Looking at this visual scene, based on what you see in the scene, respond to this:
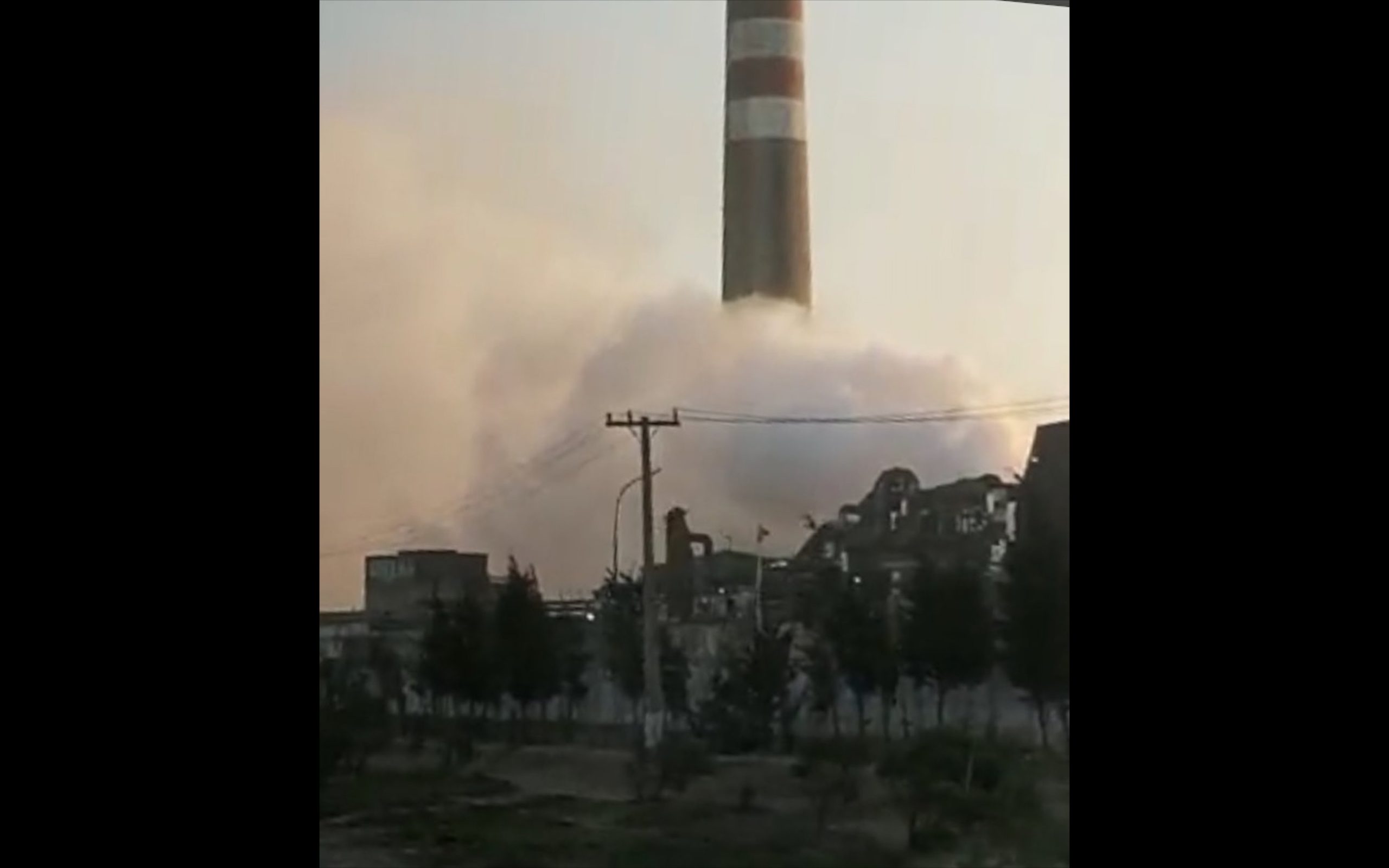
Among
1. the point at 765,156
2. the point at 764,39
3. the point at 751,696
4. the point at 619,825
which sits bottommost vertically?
the point at 619,825

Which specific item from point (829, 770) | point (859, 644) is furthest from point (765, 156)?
point (829, 770)

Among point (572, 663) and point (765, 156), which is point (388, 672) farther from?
point (765, 156)

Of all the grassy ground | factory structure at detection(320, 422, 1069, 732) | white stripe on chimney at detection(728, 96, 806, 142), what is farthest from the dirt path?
white stripe on chimney at detection(728, 96, 806, 142)

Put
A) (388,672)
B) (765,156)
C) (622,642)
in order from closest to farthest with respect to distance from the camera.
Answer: (388,672)
(622,642)
(765,156)

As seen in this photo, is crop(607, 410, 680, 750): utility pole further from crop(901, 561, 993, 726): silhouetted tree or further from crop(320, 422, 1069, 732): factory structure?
crop(901, 561, 993, 726): silhouetted tree

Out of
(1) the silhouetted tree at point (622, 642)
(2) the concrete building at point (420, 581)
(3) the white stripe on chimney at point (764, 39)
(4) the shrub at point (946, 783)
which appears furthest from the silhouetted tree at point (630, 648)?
(3) the white stripe on chimney at point (764, 39)

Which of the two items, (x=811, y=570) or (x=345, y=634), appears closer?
(x=345, y=634)

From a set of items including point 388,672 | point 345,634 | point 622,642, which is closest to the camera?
point 345,634
